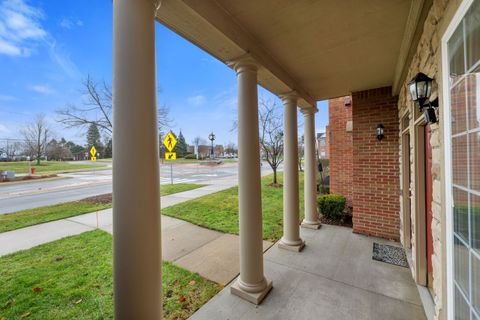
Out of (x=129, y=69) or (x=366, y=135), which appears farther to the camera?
(x=366, y=135)

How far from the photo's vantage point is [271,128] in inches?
504

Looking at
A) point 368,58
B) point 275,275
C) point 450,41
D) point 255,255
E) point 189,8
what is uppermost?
point 368,58

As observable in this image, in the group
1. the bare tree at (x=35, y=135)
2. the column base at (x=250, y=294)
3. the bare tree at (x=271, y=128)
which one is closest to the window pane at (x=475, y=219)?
the column base at (x=250, y=294)

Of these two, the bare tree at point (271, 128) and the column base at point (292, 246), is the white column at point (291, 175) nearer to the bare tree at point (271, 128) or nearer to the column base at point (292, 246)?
the column base at point (292, 246)

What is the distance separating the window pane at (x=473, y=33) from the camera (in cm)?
105

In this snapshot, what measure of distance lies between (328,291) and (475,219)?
7.23ft

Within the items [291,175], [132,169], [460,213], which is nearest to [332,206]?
[291,175]

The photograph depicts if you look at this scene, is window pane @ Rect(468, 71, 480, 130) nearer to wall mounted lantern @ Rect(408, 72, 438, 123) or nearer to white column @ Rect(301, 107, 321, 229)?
wall mounted lantern @ Rect(408, 72, 438, 123)

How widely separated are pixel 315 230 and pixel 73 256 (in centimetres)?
509

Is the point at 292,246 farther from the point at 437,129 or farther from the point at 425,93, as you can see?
the point at 425,93

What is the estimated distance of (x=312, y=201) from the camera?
5031 mm

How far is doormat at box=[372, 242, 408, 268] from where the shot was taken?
3468 mm

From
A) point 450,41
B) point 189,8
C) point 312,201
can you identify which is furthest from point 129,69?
point 312,201

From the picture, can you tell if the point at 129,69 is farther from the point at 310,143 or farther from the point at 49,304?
the point at 310,143
